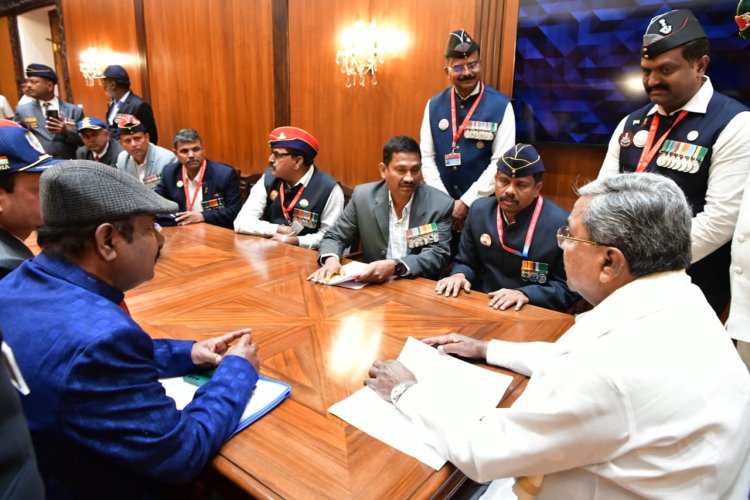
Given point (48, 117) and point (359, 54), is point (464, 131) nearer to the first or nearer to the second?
point (359, 54)

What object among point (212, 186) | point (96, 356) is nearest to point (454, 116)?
point (212, 186)

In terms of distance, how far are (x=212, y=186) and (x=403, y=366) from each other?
275 centimetres

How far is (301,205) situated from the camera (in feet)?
10.4

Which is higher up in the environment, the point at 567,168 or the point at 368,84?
the point at 368,84

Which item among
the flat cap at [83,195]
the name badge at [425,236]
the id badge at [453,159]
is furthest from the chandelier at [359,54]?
the flat cap at [83,195]

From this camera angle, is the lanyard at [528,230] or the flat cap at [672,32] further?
the lanyard at [528,230]

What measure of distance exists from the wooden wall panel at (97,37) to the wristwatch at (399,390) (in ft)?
20.0

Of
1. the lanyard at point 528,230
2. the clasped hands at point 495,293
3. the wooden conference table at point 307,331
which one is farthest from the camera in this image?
the lanyard at point 528,230

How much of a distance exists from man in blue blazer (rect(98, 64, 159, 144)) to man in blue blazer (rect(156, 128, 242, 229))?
1677 mm

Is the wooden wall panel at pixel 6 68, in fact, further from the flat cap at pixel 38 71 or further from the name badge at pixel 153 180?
the name badge at pixel 153 180

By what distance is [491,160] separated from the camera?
2982mm

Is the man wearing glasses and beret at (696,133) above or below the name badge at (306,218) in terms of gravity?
above

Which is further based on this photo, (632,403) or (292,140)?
(292,140)

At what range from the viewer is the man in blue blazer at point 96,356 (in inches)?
32.2
